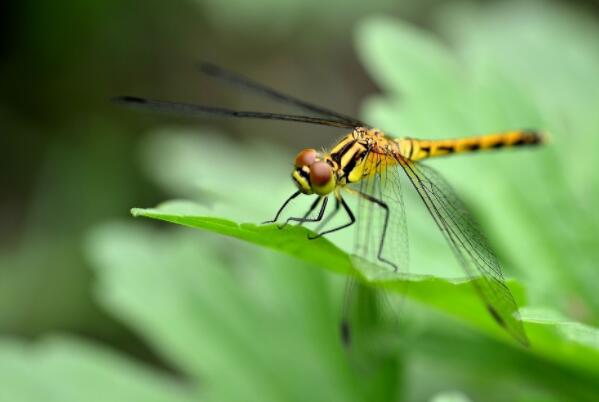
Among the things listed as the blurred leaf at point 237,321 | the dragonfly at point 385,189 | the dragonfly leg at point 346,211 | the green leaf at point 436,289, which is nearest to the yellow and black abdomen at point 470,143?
the dragonfly at point 385,189

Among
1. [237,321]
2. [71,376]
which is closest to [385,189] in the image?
[237,321]

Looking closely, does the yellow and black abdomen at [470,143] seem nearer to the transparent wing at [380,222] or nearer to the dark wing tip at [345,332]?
the transparent wing at [380,222]

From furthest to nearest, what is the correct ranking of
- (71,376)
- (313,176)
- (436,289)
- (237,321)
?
(237,321)
(71,376)
(313,176)
(436,289)

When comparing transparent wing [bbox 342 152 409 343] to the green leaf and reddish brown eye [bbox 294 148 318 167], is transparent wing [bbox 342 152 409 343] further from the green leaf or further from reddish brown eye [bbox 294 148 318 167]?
reddish brown eye [bbox 294 148 318 167]

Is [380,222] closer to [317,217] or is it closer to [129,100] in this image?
[317,217]

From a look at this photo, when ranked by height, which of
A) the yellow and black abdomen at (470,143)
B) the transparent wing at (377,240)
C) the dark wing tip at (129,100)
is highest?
the yellow and black abdomen at (470,143)

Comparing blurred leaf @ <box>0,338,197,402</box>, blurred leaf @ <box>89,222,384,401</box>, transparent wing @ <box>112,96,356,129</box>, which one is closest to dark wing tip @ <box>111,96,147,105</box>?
transparent wing @ <box>112,96,356,129</box>
